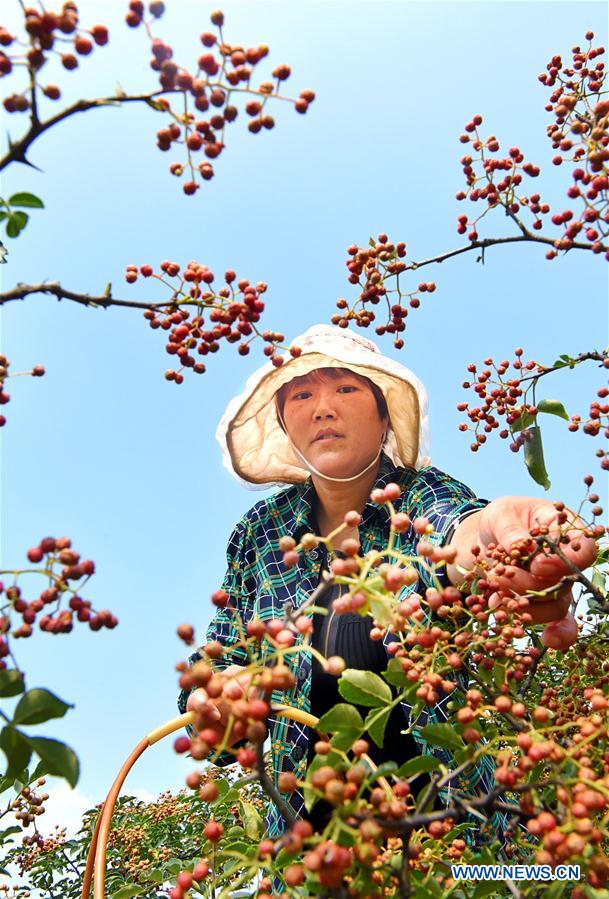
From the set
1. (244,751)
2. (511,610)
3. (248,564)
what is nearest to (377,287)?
(511,610)

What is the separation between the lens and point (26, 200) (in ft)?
4.77

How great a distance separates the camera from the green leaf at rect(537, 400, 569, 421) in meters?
2.26

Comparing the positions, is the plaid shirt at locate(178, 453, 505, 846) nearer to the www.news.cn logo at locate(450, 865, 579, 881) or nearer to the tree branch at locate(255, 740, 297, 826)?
the www.news.cn logo at locate(450, 865, 579, 881)

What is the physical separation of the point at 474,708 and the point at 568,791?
13.0 inches

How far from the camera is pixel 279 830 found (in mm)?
2883

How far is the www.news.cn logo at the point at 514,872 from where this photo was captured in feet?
4.29

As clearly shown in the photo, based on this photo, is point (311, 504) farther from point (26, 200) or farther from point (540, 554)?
point (26, 200)

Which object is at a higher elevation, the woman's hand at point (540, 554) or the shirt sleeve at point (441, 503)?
the shirt sleeve at point (441, 503)

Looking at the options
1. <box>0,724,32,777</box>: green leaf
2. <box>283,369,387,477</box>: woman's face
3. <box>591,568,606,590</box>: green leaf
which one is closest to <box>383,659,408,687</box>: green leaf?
<box>0,724,32,777</box>: green leaf

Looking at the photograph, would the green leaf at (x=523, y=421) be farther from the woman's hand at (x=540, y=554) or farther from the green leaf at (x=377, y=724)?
the green leaf at (x=377, y=724)

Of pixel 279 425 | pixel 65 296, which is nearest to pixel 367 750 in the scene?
pixel 65 296

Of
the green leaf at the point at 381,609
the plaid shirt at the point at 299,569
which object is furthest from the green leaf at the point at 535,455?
the green leaf at the point at 381,609

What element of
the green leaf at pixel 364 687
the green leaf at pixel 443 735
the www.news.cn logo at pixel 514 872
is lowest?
the www.news.cn logo at pixel 514 872

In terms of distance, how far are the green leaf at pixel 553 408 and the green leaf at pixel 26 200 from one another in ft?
5.39
